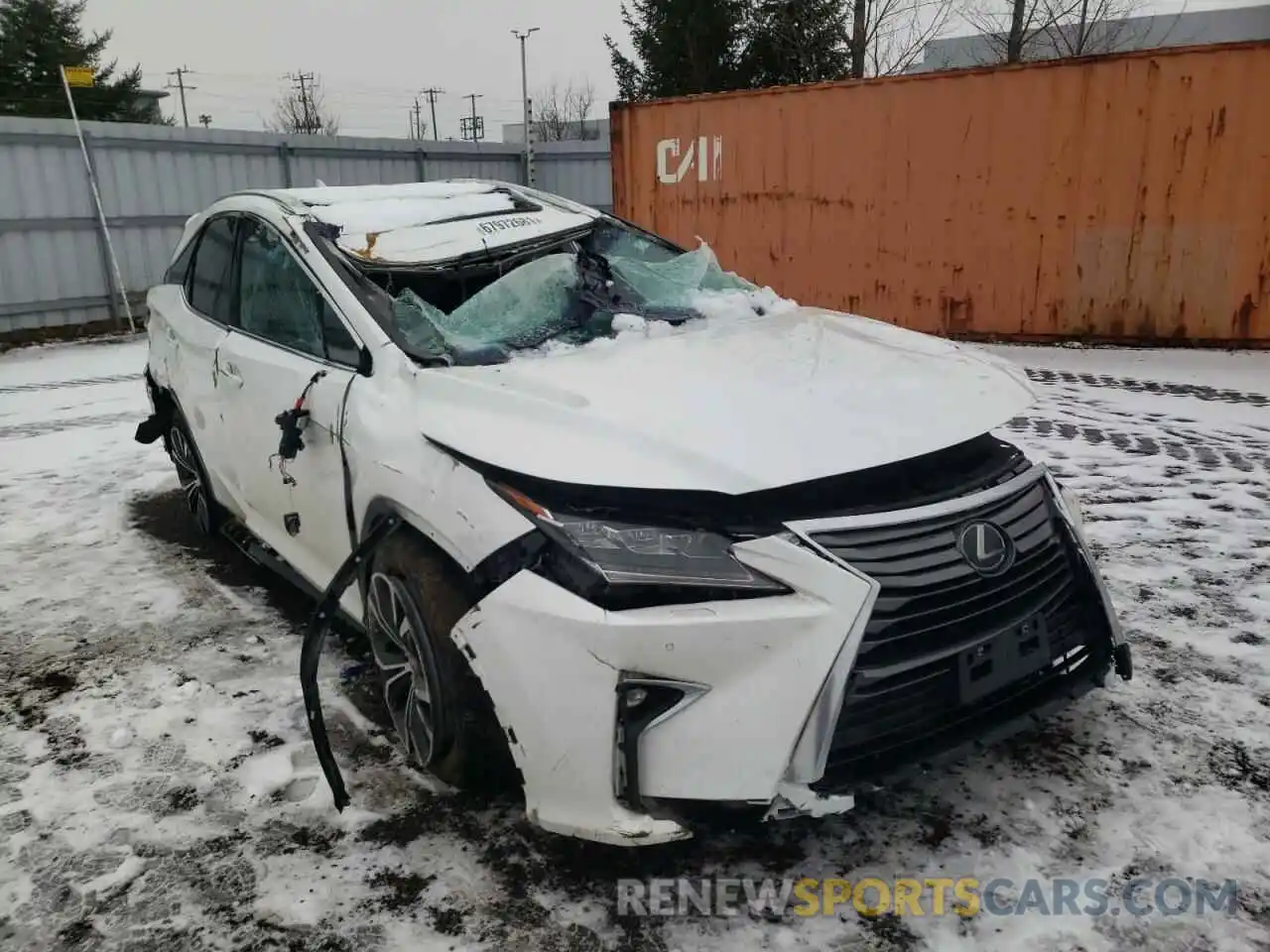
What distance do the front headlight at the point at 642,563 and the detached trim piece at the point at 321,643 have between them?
23.5 inches

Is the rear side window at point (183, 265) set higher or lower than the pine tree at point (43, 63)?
lower

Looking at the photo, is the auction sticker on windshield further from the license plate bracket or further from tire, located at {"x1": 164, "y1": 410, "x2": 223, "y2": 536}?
the license plate bracket

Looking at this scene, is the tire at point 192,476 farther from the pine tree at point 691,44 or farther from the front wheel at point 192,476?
the pine tree at point 691,44

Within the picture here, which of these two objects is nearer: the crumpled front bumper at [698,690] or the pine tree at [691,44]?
the crumpled front bumper at [698,690]

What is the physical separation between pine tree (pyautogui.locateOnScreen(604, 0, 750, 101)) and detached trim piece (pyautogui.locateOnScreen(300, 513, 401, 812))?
2129 centimetres

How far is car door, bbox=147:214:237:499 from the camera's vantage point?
12.3ft

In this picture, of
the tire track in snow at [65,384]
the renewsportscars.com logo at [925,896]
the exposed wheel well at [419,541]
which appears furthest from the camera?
the tire track in snow at [65,384]

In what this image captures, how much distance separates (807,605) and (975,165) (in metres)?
7.53

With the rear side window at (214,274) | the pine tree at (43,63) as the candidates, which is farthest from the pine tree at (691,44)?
the rear side window at (214,274)

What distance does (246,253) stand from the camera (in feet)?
11.8

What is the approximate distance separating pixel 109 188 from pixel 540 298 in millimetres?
11363

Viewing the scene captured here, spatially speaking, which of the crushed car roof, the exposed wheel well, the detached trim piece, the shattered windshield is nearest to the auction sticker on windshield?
the crushed car roof

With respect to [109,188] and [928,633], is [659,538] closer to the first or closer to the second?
[928,633]

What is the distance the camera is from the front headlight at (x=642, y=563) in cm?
197
